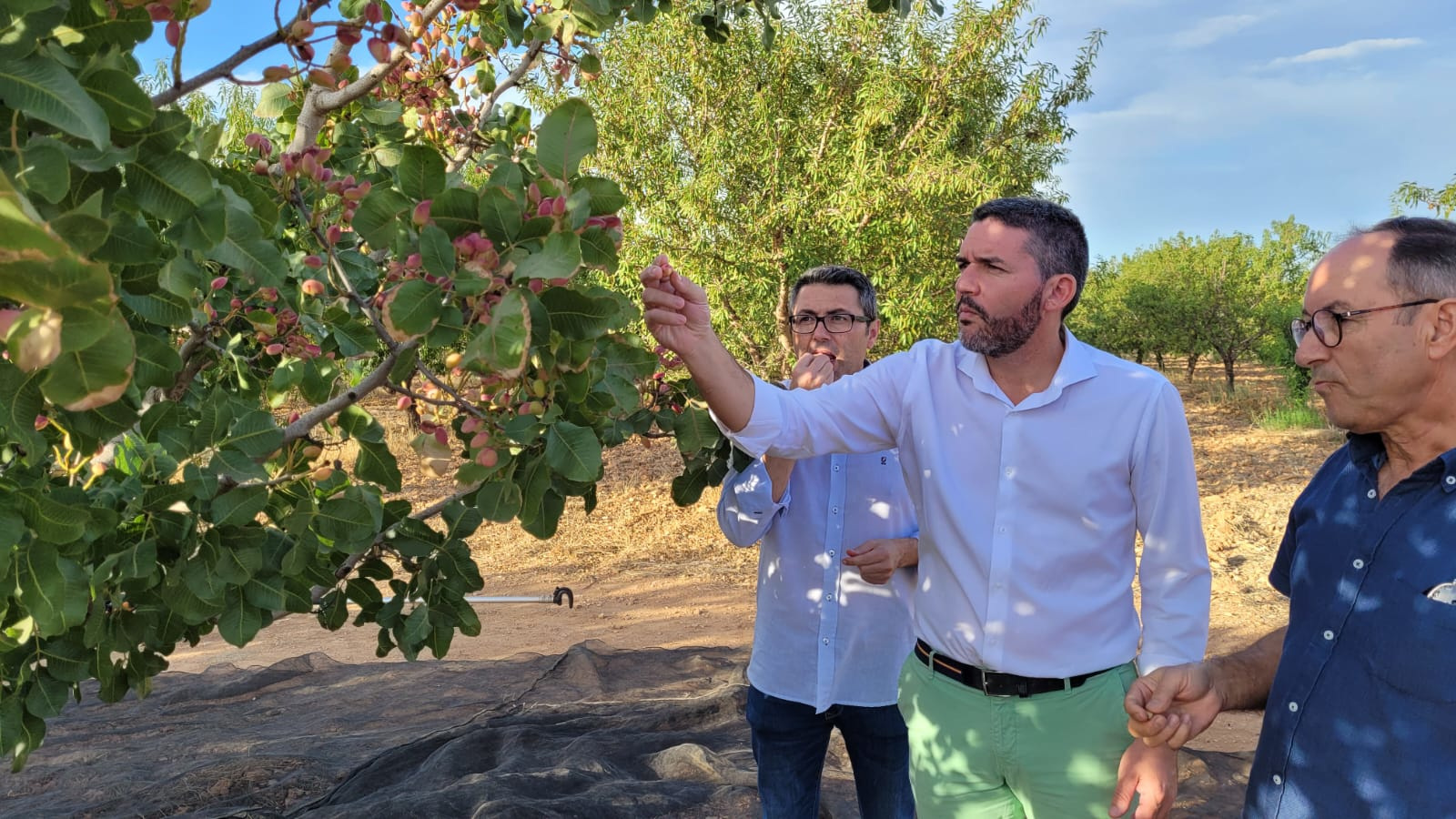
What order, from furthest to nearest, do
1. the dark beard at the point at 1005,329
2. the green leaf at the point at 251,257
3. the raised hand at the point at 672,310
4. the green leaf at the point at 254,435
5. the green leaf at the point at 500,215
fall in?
the dark beard at the point at 1005,329 → the raised hand at the point at 672,310 → the green leaf at the point at 254,435 → the green leaf at the point at 500,215 → the green leaf at the point at 251,257

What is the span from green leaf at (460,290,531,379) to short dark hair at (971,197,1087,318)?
4.24 ft

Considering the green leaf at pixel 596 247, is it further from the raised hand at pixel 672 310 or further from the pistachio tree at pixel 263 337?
the raised hand at pixel 672 310

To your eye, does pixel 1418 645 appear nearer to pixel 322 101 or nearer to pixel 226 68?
pixel 226 68

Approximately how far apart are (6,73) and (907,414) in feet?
6.35

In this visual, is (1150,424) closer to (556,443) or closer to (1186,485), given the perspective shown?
(1186,485)

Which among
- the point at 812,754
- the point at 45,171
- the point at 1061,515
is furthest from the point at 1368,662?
the point at 45,171

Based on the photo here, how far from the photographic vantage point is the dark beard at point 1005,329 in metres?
2.36

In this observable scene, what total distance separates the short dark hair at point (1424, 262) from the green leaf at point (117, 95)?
1910 millimetres

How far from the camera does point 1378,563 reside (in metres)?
1.79

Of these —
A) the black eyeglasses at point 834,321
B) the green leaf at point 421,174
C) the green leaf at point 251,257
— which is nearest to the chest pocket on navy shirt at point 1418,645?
the black eyeglasses at point 834,321

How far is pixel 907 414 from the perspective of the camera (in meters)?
2.55

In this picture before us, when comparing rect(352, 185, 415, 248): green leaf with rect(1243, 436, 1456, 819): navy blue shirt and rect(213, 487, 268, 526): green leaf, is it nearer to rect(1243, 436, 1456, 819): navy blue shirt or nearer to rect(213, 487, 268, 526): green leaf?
rect(213, 487, 268, 526): green leaf

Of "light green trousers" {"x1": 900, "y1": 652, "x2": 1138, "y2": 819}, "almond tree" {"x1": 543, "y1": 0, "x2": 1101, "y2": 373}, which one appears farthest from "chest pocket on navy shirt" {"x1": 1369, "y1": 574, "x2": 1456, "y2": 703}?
"almond tree" {"x1": 543, "y1": 0, "x2": 1101, "y2": 373}

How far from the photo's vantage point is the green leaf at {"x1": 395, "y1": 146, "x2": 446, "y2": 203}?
1.73 meters
